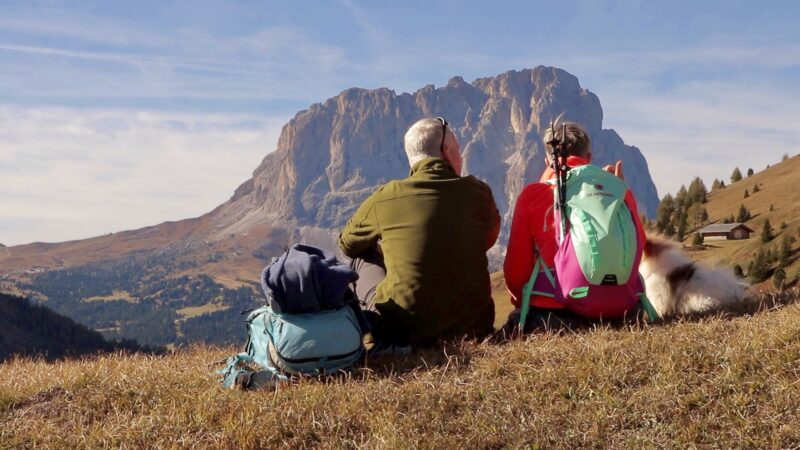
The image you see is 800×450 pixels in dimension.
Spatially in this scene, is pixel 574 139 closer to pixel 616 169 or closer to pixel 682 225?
pixel 616 169

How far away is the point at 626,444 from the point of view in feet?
18.8

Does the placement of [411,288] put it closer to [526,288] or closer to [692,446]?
[526,288]

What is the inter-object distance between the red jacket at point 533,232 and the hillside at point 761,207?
285 ft

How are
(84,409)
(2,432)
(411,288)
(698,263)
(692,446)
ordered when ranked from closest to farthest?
1. (692,446)
2. (2,432)
3. (84,409)
4. (411,288)
5. (698,263)

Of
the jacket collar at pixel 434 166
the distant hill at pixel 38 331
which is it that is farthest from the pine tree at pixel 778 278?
the distant hill at pixel 38 331

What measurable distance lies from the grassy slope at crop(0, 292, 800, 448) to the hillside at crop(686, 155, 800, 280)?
8809cm

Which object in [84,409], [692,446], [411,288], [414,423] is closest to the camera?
[692,446]

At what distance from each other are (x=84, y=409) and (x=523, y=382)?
14.3ft

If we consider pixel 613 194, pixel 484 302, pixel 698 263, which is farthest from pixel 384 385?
pixel 698 263

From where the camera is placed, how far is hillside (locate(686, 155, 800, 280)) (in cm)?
10856

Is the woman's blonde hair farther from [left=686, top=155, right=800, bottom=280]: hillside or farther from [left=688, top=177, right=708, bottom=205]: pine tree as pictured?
[left=688, top=177, right=708, bottom=205]: pine tree

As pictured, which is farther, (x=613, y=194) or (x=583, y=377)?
(x=613, y=194)

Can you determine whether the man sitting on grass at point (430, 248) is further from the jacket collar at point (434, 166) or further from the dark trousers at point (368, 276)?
the dark trousers at point (368, 276)

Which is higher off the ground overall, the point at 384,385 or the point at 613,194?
the point at 613,194
